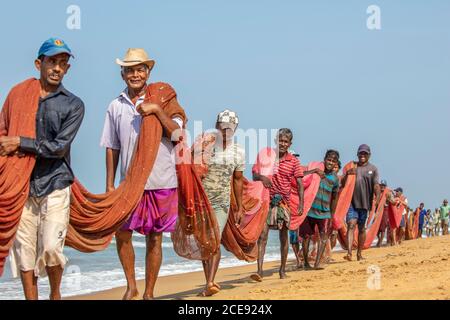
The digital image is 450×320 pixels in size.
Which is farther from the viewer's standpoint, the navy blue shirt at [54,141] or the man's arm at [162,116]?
the man's arm at [162,116]

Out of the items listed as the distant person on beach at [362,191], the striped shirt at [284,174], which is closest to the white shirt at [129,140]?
the striped shirt at [284,174]

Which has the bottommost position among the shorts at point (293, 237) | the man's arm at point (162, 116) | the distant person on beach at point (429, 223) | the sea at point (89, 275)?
the distant person on beach at point (429, 223)

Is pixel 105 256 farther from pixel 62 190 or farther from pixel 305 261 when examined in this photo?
pixel 62 190

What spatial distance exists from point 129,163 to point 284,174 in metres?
3.79

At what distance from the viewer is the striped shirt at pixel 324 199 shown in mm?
12328

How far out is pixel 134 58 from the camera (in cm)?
741

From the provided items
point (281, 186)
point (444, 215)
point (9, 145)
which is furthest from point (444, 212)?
point (9, 145)

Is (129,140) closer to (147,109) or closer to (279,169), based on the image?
(147,109)

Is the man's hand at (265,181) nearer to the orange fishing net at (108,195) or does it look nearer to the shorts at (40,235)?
the orange fishing net at (108,195)

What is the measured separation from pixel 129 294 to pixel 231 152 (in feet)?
7.24

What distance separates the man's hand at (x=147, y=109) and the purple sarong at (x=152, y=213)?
2.27 ft

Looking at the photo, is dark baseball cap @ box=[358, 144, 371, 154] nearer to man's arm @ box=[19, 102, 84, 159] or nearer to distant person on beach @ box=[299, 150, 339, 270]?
distant person on beach @ box=[299, 150, 339, 270]

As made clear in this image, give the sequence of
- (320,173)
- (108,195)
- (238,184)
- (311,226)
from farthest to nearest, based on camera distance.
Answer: (311,226)
(320,173)
(238,184)
(108,195)
